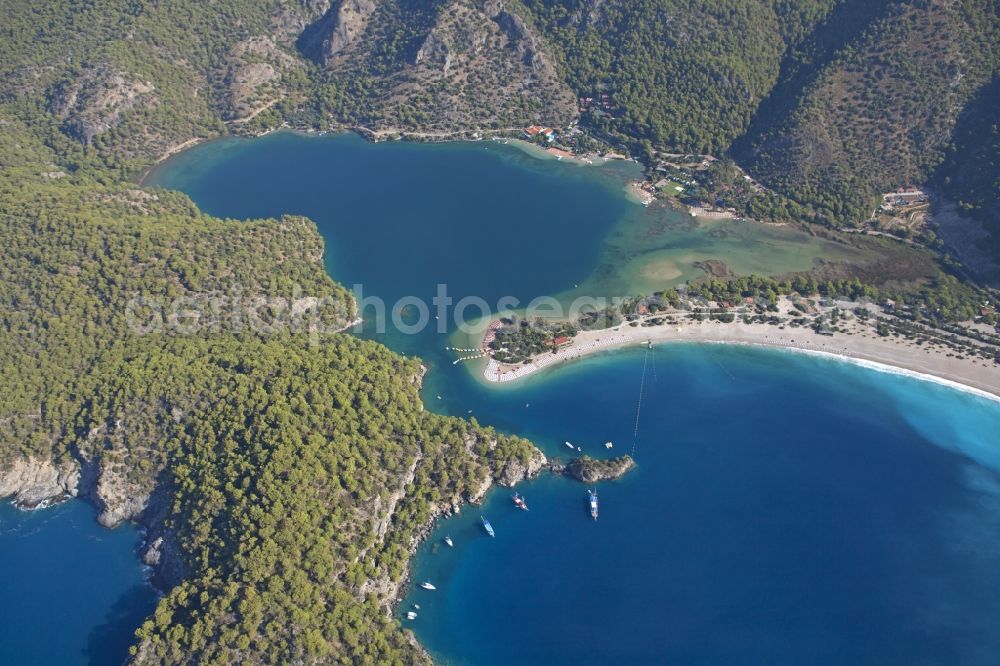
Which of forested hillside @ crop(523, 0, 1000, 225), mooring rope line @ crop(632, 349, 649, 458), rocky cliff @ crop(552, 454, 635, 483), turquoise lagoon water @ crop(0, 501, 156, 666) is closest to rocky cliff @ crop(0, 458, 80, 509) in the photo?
turquoise lagoon water @ crop(0, 501, 156, 666)

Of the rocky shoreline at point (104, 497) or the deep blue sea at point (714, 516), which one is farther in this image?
the rocky shoreline at point (104, 497)

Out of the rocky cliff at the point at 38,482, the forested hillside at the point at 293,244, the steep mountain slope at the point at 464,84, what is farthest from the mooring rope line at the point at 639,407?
the steep mountain slope at the point at 464,84

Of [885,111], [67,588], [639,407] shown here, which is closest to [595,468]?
[639,407]

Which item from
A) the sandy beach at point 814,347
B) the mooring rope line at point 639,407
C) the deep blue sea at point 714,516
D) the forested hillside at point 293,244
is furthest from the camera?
the sandy beach at point 814,347

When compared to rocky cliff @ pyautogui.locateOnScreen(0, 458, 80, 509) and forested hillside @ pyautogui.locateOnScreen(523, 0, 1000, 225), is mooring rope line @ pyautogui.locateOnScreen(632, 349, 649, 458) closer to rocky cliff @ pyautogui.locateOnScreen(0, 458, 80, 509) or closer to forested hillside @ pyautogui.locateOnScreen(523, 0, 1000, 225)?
forested hillside @ pyautogui.locateOnScreen(523, 0, 1000, 225)

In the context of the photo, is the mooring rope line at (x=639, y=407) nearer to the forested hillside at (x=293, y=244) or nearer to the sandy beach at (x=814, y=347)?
the sandy beach at (x=814, y=347)

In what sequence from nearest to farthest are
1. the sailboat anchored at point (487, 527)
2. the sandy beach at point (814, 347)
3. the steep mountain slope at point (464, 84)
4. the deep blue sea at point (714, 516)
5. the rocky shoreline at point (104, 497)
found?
the deep blue sea at point (714, 516), the rocky shoreline at point (104, 497), the sailboat anchored at point (487, 527), the sandy beach at point (814, 347), the steep mountain slope at point (464, 84)
